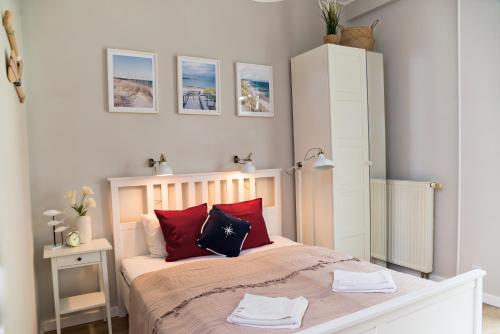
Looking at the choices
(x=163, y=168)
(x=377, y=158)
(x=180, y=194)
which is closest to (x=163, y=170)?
(x=163, y=168)

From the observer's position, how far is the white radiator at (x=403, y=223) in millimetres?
3170

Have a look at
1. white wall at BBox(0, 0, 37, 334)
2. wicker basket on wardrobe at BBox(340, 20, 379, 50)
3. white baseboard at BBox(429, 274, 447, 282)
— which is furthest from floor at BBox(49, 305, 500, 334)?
wicker basket on wardrobe at BBox(340, 20, 379, 50)

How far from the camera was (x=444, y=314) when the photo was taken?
5.63 feet

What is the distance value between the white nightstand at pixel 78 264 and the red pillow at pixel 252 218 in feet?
3.15

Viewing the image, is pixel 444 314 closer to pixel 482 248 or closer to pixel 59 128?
pixel 482 248

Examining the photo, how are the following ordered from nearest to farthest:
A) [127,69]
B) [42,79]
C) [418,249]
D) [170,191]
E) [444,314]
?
[444,314], [42,79], [127,69], [170,191], [418,249]

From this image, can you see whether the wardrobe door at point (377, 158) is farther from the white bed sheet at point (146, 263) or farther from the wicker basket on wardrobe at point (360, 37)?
the white bed sheet at point (146, 263)

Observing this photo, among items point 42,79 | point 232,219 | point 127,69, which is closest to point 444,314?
point 232,219

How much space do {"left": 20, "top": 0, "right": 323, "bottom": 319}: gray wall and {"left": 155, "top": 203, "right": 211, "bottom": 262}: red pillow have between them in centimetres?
48

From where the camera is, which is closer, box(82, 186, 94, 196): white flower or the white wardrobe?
box(82, 186, 94, 196): white flower

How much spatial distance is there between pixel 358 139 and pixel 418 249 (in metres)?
1.13

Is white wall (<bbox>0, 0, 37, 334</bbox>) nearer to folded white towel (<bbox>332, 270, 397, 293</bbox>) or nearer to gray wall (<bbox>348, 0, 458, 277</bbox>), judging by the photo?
folded white towel (<bbox>332, 270, 397, 293</bbox>)

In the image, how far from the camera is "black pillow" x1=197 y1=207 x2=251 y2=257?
263cm

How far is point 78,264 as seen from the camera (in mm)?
2414
